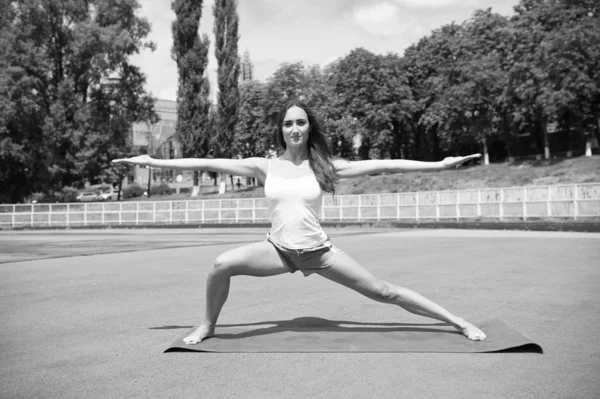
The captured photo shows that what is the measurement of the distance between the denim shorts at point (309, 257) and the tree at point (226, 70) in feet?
153

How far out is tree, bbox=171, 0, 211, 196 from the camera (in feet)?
163

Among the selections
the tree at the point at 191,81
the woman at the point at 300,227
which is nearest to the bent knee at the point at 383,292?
the woman at the point at 300,227

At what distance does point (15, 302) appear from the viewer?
7508 millimetres

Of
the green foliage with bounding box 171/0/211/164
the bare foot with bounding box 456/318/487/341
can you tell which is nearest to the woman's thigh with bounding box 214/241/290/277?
the bare foot with bounding box 456/318/487/341

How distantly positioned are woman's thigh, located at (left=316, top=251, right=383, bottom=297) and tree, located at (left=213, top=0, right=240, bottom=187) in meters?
46.7

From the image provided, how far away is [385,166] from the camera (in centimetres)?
516

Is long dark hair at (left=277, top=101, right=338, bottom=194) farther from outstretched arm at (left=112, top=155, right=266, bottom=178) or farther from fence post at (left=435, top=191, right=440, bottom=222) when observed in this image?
fence post at (left=435, top=191, right=440, bottom=222)

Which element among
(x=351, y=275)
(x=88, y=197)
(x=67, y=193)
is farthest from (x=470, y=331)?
(x=88, y=197)

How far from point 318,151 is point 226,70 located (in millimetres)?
48704

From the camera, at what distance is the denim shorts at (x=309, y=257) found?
478 centimetres

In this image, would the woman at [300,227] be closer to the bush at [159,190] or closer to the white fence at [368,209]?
the white fence at [368,209]

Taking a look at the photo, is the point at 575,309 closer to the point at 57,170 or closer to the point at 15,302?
the point at 15,302

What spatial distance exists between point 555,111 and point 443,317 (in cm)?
4293

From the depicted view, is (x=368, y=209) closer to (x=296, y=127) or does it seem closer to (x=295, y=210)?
(x=296, y=127)
